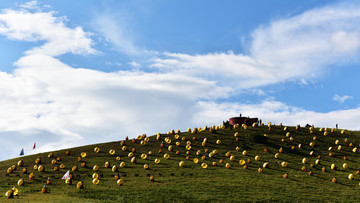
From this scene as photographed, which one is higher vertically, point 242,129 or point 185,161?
point 242,129

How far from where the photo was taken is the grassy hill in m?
52.1

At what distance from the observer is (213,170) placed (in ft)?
218

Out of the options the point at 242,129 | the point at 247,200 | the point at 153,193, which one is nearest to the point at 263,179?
the point at 247,200

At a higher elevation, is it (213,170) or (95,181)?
(213,170)

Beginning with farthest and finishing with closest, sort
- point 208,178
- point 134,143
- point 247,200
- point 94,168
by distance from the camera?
point 134,143 → point 94,168 → point 208,178 → point 247,200

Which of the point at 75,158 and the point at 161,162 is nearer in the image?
the point at 161,162

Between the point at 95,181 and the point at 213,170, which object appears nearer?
the point at 95,181

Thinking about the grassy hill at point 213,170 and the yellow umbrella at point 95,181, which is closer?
the grassy hill at point 213,170

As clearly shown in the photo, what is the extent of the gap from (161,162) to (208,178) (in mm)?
14185

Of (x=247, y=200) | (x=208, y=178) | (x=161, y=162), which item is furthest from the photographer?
(x=161, y=162)

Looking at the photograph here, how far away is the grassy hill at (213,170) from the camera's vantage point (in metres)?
52.1

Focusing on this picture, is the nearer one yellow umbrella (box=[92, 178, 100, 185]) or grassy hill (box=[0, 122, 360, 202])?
grassy hill (box=[0, 122, 360, 202])

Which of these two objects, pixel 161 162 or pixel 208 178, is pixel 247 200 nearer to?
pixel 208 178

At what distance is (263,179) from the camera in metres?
61.2
